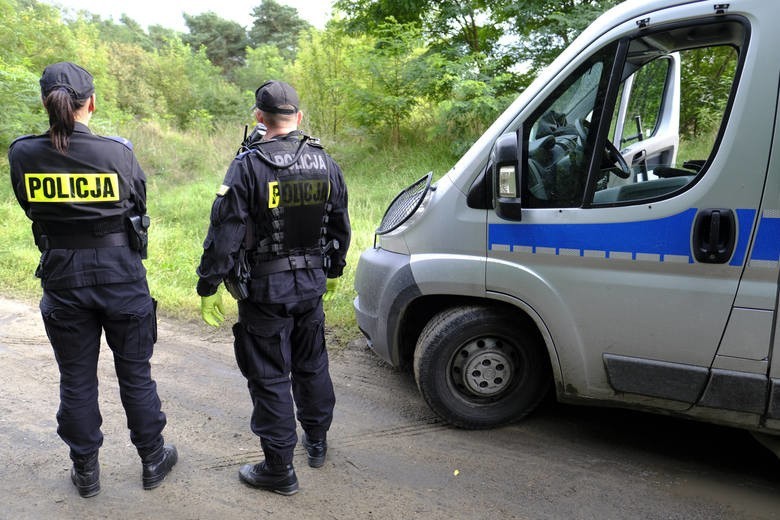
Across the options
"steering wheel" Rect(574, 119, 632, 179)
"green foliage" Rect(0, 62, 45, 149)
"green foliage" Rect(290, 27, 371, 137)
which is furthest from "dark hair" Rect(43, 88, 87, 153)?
"green foliage" Rect(290, 27, 371, 137)

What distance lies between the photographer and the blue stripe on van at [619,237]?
2.62m

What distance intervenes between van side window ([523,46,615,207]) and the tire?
0.74 metres

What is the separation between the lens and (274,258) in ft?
9.05

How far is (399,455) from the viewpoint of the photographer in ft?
10.3

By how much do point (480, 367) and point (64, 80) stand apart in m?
2.53

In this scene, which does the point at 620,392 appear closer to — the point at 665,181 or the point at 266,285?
the point at 665,181

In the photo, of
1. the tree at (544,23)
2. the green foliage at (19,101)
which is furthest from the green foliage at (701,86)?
the green foliage at (19,101)

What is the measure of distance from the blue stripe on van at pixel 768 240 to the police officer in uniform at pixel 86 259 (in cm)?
280

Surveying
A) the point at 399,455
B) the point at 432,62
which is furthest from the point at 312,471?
the point at 432,62

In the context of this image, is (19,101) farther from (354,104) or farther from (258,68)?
(258,68)

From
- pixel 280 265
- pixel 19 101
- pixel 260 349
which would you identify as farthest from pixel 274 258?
pixel 19 101

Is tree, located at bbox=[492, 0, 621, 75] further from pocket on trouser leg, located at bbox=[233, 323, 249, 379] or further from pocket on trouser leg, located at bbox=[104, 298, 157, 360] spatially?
pocket on trouser leg, located at bbox=[104, 298, 157, 360]

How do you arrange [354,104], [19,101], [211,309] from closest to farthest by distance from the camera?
1. [211,309]
2. [19,101]
3. [354,104]

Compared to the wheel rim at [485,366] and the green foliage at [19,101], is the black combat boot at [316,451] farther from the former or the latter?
the green foliage at [19,101]
